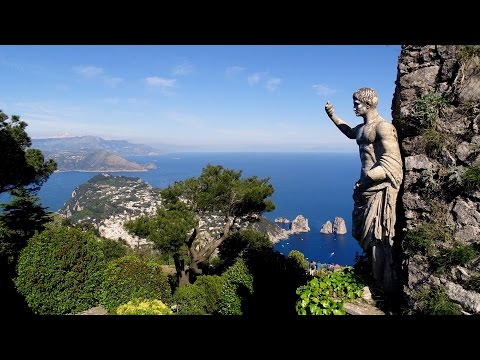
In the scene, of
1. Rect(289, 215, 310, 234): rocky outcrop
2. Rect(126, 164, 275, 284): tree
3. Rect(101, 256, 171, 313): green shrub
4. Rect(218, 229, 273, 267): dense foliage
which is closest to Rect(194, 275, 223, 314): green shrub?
Rect(101, 256, 171, 313): green shrub

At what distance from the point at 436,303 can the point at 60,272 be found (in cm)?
1021

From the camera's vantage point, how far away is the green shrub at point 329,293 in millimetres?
4391

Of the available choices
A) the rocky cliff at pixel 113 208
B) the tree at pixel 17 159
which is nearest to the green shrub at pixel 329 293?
the tree at pixel 17 159

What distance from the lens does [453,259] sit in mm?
3539

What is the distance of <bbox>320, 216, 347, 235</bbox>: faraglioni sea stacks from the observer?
73188 mm

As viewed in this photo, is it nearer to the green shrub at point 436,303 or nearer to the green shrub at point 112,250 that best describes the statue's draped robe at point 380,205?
the green shrub at point 436,303

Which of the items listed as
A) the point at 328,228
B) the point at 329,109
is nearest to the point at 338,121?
the point at 329,109

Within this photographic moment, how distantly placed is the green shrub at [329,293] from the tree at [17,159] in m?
12.2

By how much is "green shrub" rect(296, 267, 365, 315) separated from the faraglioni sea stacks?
234ft

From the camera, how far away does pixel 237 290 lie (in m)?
8.03

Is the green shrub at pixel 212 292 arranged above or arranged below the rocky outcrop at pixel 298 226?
above
